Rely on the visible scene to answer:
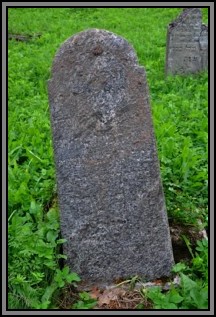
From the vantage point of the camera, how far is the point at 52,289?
10.3ft

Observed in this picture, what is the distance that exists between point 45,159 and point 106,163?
1.55 meters

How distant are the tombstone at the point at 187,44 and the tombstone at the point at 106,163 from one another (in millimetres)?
5091

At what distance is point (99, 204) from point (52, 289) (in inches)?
22.8

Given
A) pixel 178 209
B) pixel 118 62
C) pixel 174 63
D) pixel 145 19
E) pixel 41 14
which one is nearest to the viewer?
pixel 118 62

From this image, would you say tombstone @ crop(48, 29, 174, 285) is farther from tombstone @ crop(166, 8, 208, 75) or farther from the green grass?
tombstone @ crop(166, 8, 208, 75)

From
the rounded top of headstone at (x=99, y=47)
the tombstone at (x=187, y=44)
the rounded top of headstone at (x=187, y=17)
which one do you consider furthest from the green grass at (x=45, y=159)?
the rounded top of headstone at (x=99, y=47)

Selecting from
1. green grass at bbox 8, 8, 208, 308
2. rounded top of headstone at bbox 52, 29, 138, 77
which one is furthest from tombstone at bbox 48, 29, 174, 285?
green grass at bbox 8, 8, 208, 308

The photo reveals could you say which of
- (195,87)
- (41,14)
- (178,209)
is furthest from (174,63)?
(41,14)

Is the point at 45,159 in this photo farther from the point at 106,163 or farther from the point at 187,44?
the point at 187,44

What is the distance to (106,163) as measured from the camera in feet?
10.2

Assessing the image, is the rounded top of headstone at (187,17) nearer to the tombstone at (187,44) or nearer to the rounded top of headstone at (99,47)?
the tombstone at (187,44)

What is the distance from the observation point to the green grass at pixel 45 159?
126 inches

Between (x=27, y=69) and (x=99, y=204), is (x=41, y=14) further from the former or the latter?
(x=99, y=204)

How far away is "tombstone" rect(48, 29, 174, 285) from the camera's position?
300 centimetres
